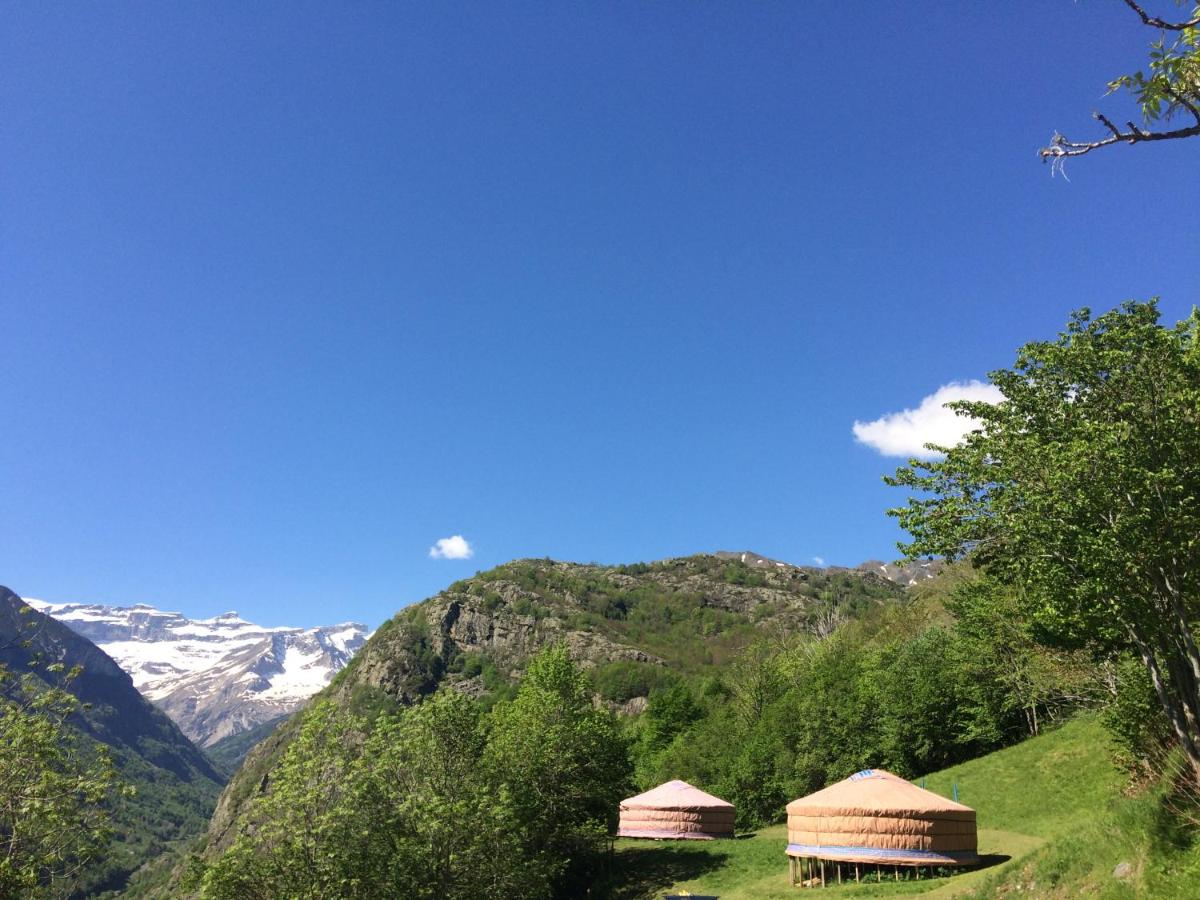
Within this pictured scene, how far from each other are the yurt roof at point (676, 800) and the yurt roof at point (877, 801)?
12283 mm

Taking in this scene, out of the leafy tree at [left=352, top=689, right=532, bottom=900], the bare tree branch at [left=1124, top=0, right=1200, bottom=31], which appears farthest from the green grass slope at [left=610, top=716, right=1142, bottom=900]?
the bare tree branch at [left=1124, top=0, right=1200, bottom=31]

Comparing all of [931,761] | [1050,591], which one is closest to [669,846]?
[931,761]

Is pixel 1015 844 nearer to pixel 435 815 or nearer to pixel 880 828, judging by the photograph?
pixel 880 828

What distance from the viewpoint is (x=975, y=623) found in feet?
134

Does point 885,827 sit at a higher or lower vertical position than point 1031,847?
higher

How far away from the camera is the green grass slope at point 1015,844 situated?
1290 centimetres

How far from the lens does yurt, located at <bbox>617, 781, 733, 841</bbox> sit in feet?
122

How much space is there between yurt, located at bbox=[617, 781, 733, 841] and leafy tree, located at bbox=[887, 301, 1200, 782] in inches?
1056

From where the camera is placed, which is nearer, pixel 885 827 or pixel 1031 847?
pixel 1031 847

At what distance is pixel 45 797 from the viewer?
1280 centimetres

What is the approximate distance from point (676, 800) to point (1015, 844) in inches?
702

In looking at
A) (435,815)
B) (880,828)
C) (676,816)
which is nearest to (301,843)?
(435,815)

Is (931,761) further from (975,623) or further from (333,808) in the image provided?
(333,808)

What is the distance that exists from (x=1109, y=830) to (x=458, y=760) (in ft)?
56.8
